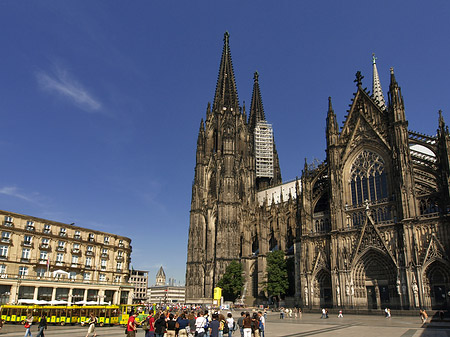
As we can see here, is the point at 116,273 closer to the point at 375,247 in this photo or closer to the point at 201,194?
the point at 201,194

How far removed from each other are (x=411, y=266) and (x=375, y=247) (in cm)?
434

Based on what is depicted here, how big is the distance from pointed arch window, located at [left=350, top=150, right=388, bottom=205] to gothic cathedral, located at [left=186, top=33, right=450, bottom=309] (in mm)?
119

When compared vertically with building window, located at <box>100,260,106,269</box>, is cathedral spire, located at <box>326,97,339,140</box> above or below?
above

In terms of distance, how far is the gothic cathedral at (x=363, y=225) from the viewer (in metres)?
38.3

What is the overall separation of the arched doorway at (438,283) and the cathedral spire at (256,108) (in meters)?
62.0

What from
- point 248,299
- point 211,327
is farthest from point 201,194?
point 211,327

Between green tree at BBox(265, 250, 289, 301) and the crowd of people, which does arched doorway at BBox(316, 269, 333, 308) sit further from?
the crowd of people

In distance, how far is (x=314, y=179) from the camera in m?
51.2

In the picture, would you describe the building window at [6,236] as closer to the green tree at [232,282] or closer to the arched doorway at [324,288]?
the green tree at [232,282]

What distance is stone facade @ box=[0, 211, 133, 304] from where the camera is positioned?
47.0 m

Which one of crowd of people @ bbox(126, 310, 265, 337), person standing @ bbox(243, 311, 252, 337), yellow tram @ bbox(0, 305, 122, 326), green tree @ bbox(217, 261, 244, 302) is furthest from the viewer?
green tree @ bbox(217, 261, 244, 302)

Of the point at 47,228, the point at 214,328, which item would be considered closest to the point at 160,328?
the point at 214,328

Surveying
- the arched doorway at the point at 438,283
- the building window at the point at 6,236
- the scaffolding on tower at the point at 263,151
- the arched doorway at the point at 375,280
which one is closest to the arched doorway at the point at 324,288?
the arched doorway at the point at 375,280

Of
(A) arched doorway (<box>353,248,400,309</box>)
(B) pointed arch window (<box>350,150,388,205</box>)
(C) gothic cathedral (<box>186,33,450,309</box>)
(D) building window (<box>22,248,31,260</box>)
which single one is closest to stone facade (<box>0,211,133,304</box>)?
(D) building window (<box>22,248,31,260</box>)
